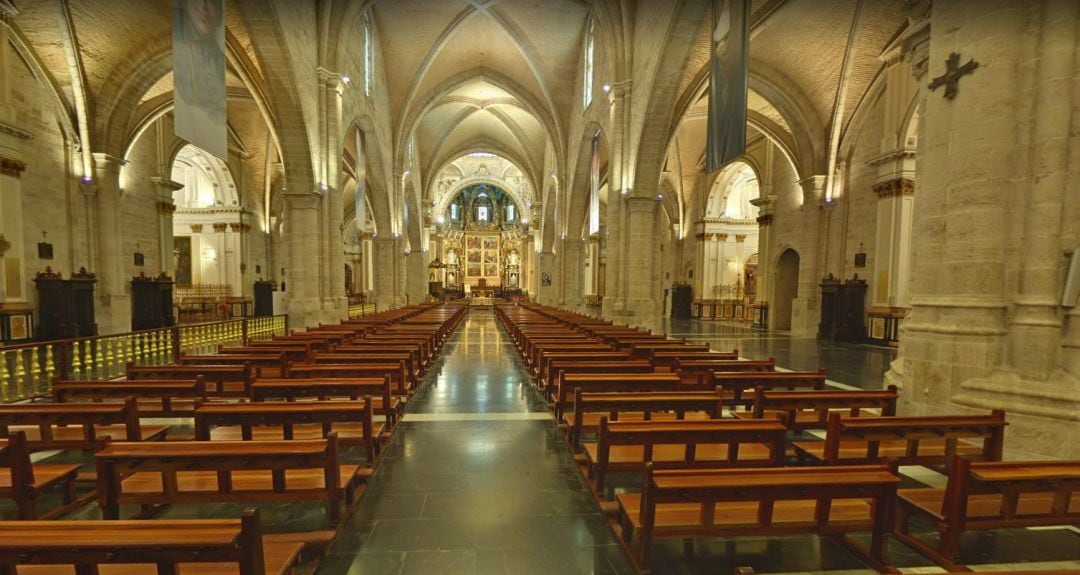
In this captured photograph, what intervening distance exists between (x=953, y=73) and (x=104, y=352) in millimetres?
13613

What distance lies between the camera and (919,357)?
4465 millimetres

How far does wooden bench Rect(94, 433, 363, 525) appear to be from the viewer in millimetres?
2219

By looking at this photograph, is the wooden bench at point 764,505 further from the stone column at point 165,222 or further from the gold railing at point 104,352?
the stone column at point 165,222

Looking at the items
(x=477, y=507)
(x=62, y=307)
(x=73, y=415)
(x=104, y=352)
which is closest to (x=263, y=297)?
(x=62, y=307)

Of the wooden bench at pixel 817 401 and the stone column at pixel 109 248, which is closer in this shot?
the wooden bench at pixel 817 401

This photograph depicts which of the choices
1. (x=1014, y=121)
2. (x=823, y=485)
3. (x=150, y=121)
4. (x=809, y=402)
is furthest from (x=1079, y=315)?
(x=150, y=121)

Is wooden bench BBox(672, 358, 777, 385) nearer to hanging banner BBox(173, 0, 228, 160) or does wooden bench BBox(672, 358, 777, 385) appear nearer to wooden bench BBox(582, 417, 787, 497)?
wooden bench BBox(582, 417, 787, 497)

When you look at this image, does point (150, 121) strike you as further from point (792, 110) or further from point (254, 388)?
point (792, 110)

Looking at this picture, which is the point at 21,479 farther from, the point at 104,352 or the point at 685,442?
the point at 104,352

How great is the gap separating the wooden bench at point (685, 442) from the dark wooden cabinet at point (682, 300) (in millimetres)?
22709

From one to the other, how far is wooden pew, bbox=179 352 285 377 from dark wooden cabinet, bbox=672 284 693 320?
22.6 m

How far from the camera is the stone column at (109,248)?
45.8 ft

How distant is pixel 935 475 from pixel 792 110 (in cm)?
1526

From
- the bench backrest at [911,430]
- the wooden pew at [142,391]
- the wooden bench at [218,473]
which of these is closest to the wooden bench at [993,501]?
the bench backrest at [911,430]
